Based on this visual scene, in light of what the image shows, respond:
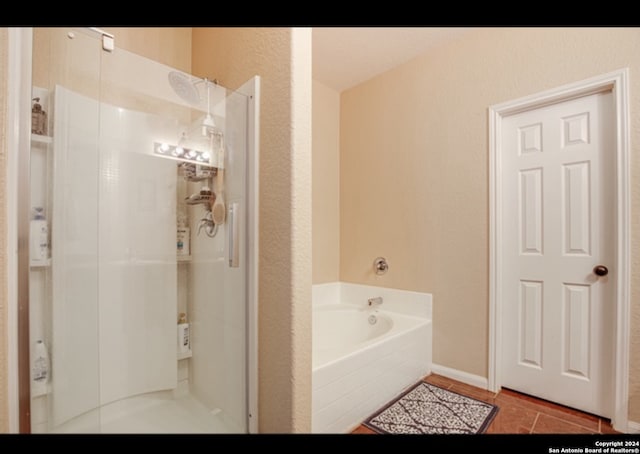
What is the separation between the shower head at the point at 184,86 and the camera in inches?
56.4

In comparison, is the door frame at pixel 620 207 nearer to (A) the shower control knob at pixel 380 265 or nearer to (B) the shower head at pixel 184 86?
(A) the shower control knob at pixel 380 265

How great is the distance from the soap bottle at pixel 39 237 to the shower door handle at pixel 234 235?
0.67 metres

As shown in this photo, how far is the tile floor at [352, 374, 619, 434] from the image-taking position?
1.46m

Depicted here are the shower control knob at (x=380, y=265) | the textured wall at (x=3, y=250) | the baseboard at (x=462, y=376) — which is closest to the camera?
the textured wall at (x=3, y=250)

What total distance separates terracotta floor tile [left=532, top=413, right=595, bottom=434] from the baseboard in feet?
1.14

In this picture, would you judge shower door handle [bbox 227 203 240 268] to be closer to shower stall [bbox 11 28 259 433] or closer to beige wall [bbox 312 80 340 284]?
shower stall [bbox 11 28 259 433]

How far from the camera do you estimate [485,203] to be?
191cm

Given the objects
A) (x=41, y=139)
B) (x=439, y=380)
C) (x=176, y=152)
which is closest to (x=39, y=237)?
(x=41, y=139)

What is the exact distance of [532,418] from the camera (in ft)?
5.12

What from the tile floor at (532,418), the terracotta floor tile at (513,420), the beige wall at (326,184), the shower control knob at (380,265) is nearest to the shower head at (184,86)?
the beige wall at (326,184)

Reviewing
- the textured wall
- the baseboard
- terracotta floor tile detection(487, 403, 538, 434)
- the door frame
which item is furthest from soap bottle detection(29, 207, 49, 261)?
the door frame
